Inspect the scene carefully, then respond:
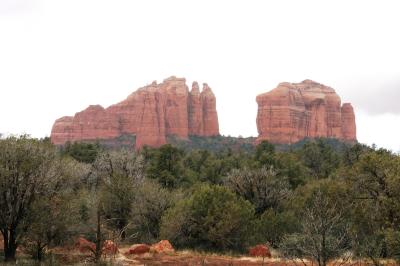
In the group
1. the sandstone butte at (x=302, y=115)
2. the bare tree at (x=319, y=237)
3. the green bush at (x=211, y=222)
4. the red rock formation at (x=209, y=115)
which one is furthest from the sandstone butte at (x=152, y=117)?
the bare tree at (x=319, y=237)

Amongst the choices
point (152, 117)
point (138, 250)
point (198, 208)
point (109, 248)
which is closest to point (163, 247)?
point (138, 250)

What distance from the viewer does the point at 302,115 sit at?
180m

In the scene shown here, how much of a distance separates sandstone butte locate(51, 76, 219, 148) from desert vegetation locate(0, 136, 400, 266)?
423ft

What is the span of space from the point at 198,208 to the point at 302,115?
151m

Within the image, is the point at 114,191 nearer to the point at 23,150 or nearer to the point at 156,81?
the point at 23,150

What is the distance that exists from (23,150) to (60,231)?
479 cm

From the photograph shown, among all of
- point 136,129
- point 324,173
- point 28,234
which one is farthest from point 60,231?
point 136,129

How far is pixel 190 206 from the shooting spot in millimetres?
33688

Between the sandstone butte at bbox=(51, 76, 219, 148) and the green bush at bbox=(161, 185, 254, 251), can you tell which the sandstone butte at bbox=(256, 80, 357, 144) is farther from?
the green bush at bbox=(161, 185, 254, 251)

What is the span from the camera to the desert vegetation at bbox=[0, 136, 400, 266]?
24.0m

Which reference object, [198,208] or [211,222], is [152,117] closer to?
[198,208]

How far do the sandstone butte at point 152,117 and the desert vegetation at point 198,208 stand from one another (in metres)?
129

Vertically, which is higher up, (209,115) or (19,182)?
(209,115)

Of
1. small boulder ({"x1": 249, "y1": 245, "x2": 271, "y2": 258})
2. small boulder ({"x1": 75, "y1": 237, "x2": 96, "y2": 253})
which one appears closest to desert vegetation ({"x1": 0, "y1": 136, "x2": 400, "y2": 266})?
small boulder ({"x1": 75, "y1": 237, "x2": 96, "y2": 253})
